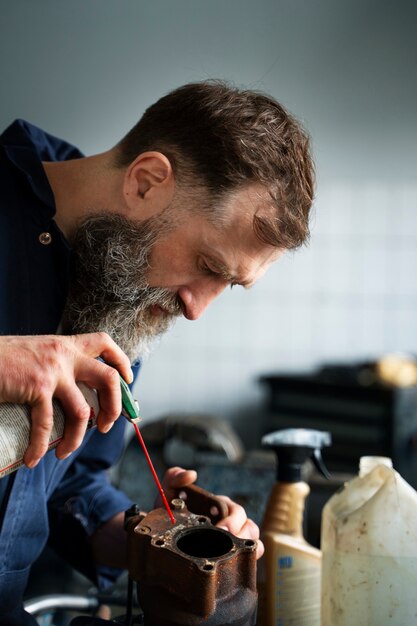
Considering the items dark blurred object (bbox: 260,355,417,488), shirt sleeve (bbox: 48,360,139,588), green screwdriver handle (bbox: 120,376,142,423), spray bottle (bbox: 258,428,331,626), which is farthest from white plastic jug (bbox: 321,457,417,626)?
dark blurred object (bbox: 260,355,417,488)

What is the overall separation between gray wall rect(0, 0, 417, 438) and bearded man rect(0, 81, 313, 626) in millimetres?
2882

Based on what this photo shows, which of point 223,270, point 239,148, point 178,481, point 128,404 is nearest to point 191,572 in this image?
point 128,404

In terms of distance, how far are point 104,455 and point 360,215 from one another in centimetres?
311

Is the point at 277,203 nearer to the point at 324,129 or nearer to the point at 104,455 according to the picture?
the point at 104,455

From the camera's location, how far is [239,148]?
1264 mm

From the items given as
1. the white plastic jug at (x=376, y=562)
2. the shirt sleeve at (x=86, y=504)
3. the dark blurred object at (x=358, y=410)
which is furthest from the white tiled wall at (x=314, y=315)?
the white plastic jug at (x=376, y=562)

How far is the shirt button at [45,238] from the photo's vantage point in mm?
1292

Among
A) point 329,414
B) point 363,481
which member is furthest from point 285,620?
point 329,414

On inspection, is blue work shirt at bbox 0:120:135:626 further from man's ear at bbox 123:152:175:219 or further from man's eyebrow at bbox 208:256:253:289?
man's eyebrow at bbox 208:256:253:289

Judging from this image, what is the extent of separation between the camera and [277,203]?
1.30m

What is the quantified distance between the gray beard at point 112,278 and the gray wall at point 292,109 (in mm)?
2870

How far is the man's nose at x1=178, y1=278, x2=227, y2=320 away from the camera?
136 cm

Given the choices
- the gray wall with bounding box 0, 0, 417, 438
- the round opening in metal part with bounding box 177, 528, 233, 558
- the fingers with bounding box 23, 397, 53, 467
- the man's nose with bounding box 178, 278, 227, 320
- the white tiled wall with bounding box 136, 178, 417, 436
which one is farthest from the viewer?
the white tiled wall with bounding box 136, 178, 417, 436

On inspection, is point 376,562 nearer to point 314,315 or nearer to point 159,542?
point 159,542
